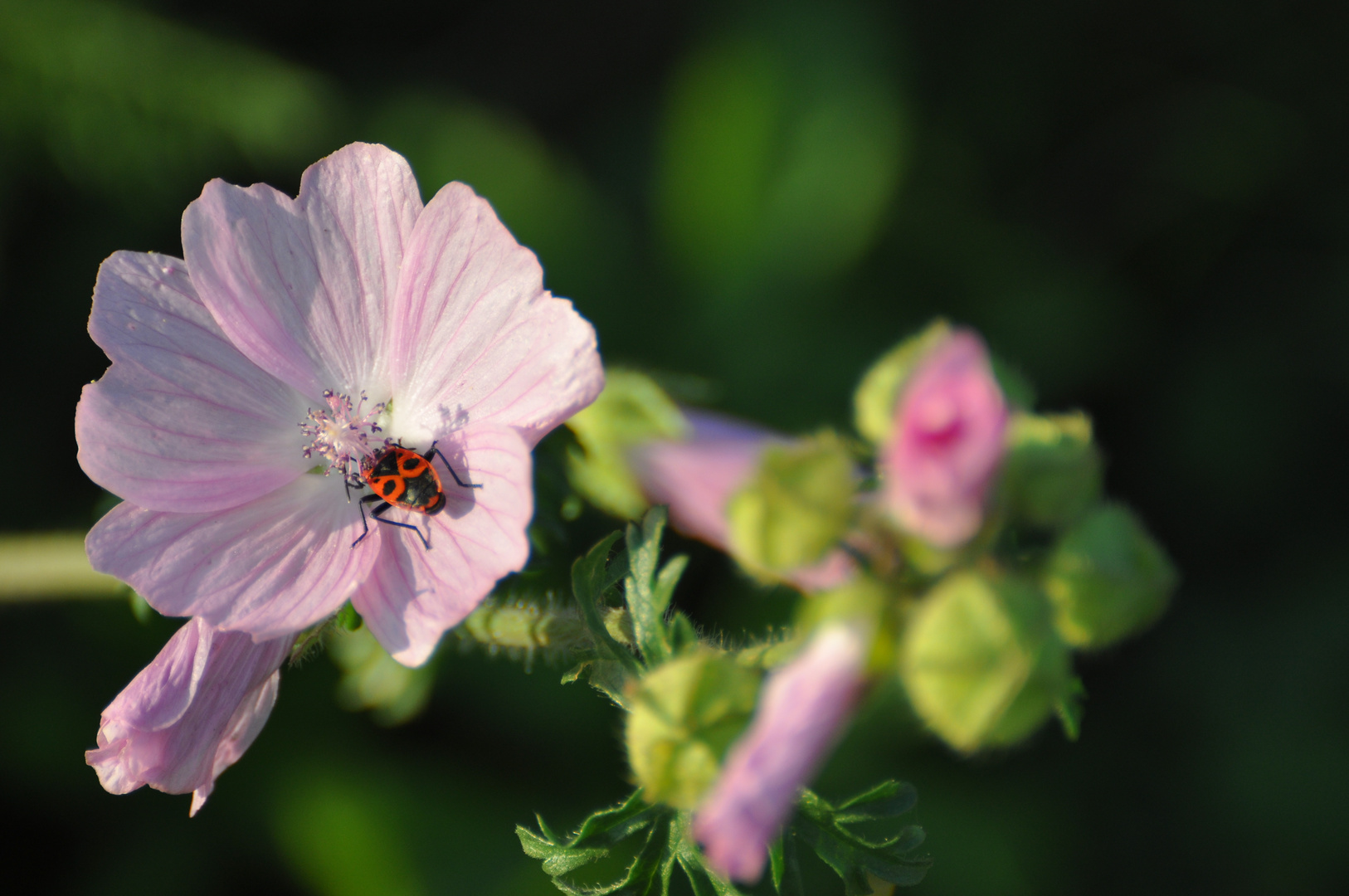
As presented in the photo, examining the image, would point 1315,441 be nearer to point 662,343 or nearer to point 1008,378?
point 662,343

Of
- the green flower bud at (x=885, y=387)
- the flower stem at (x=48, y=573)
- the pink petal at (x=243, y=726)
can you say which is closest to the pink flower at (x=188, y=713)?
the pink petal at (x=243, y=726)

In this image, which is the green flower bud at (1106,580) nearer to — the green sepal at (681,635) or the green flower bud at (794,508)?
the green flower bud at (794,508)

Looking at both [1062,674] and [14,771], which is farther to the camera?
[14,771]

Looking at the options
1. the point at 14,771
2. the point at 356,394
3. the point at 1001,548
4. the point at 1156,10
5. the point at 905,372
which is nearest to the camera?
the point at 905,372

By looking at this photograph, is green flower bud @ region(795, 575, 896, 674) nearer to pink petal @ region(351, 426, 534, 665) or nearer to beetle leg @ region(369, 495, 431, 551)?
pink petal @ region(351, 426, 534, 665)

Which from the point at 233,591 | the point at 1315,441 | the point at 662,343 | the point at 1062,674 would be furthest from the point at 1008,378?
the point at 1315,441

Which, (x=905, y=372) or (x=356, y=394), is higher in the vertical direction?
(x=905, y=372)

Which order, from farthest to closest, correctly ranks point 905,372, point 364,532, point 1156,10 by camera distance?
point 1156,10, point 364,532, point 905,372
